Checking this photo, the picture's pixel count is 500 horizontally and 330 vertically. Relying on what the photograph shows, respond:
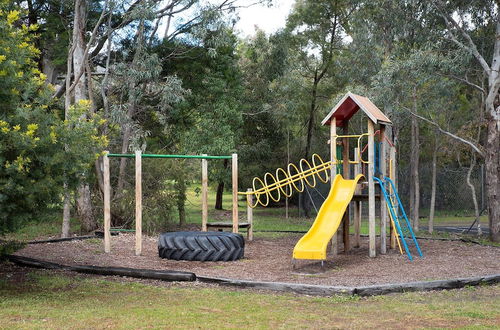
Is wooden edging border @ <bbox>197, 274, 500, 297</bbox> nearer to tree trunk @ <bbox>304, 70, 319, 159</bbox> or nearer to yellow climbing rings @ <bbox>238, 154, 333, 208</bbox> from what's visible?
yellow climbing rings @ <bbox>238, 154, 333, 208</bbox>

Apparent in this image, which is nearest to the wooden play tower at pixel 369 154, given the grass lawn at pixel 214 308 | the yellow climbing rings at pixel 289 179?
the yellow climbing rings at pixel 289 179

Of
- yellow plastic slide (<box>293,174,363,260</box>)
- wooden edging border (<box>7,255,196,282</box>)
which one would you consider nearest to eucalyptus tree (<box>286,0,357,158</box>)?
yellow plastic slide (<box>293,174,363,260</box>)

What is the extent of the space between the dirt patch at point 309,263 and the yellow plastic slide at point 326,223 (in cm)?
34

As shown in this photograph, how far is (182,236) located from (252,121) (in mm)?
15233

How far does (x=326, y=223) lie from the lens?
11.1 m

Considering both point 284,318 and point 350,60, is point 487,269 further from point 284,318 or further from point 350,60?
point 350,60

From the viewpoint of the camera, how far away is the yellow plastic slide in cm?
1017

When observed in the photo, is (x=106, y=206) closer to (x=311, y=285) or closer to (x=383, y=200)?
(x=311, y=285)

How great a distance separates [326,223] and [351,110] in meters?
2.87

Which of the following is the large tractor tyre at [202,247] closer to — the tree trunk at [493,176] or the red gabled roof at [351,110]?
the red gabled roof at [351,110]

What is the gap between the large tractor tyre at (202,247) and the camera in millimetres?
11422

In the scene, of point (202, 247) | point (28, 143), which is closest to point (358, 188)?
point (202, 247)

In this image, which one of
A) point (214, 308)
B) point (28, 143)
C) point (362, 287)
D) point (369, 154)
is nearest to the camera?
point (214, 308)

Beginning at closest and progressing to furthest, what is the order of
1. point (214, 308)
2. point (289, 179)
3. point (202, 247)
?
point (214, 308)
point (202, 247)
point (289, 179)
